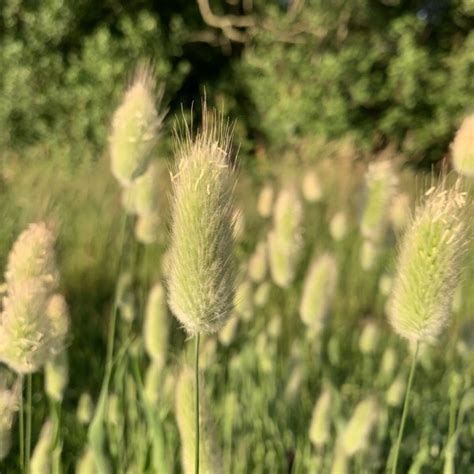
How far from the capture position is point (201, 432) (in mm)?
935

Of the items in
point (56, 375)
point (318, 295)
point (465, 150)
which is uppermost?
point (465, 150)

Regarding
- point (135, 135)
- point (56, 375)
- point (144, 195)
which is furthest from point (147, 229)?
point (56, 375)

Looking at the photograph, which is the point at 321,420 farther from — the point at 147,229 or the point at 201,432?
the point at 147,229

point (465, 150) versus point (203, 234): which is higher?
point (465, 150)

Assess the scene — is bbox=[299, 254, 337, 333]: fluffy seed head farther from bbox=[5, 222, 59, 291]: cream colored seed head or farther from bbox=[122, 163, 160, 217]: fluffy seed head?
bbox=[5, 222, 59, 291]: cream colored seed head

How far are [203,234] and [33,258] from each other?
12.1 inches

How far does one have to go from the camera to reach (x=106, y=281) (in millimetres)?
3373

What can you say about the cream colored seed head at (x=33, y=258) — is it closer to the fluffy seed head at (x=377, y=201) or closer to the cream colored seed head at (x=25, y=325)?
the cream colored seed head at (x=25, y=325)

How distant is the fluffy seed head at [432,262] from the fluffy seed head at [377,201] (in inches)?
33.0

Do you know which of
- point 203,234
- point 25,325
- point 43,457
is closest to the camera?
point 203,234

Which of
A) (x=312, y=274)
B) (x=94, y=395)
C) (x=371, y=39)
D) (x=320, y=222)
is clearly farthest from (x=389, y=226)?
(x=371, y=39)

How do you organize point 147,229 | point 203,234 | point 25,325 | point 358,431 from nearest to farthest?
point 203,234, point 25,325, point 358,431, point 147,229

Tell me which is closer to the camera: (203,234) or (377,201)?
(203,234)

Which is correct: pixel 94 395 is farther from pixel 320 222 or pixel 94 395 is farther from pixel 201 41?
pixel 201 41
